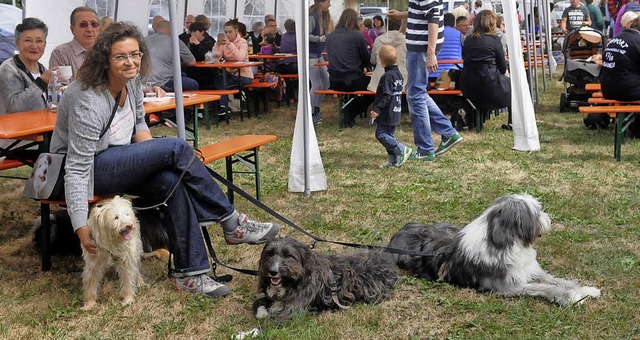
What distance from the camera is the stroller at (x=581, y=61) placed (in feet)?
33.7

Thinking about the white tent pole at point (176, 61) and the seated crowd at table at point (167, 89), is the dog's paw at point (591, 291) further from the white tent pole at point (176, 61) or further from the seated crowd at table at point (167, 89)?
the white tent pole at point (176, 61)

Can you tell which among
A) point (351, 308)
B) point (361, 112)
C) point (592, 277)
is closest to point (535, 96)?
point (361, 112)

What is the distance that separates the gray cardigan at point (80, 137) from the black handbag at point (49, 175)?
5 centimetres

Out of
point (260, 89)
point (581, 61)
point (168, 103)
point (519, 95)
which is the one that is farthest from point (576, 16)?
point (168, 103)

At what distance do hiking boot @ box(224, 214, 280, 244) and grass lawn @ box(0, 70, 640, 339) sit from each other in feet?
0.67

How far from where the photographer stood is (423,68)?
25.1 ft

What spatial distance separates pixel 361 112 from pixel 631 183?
16.2 ft

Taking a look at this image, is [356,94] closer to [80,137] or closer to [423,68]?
[423,68]

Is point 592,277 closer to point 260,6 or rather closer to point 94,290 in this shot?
point 94,290

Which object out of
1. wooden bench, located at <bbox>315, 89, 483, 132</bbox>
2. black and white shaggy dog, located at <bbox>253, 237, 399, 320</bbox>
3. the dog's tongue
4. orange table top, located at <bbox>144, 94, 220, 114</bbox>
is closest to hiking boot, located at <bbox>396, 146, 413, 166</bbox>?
orange table top, located at <bbox>144, 94, 220, 114</bbox>

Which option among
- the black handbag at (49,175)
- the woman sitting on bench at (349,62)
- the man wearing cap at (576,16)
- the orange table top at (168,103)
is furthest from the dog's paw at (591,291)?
the man wearing cap at (576,16)

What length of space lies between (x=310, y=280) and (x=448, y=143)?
4.73 m

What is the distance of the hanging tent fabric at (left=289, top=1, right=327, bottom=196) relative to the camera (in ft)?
19.7

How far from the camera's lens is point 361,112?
10.9 meters
